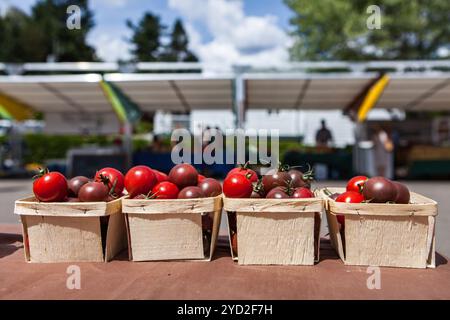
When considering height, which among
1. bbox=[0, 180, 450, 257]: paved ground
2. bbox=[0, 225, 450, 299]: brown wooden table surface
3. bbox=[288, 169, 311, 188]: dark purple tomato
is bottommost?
bbox=[0, 180, 450, 257]: paved ground

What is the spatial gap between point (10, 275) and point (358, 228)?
1998mm

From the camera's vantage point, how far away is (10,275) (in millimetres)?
2574

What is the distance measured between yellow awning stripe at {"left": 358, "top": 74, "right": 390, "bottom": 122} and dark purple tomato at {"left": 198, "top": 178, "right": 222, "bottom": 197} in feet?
31.8

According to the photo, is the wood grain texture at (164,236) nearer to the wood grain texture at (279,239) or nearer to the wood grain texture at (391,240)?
the wood grain texture at (279,239)

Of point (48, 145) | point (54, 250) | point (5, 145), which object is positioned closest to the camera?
point (54, 250)

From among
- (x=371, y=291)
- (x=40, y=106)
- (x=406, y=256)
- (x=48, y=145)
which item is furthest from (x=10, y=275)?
(x=48, y=145)

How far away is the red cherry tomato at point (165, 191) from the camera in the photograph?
9.63 feet

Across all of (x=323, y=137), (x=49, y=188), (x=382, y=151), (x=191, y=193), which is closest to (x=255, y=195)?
(x=191, y=193)

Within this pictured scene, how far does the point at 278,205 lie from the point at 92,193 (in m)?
1.13

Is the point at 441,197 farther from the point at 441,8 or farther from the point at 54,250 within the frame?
the point at 441,8

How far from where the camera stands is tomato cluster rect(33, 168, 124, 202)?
283 cm

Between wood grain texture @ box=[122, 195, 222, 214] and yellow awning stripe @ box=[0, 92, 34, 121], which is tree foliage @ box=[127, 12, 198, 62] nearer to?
yellow awning stripe @ box=[0, 92, 34, 121]

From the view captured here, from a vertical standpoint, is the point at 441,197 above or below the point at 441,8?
below

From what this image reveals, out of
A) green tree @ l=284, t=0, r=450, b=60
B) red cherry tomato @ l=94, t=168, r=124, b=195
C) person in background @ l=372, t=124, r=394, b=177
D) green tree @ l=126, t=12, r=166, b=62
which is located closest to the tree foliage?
green tree @ l=126, t=12, r=166, b=62
